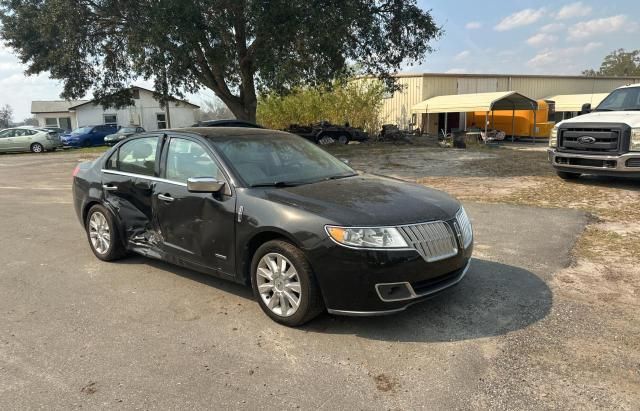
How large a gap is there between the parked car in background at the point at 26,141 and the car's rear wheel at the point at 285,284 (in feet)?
97.9

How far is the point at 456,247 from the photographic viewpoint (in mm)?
3828

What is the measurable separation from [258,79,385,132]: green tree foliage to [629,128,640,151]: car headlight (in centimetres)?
2188

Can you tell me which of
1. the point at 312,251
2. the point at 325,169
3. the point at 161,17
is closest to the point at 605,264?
the point at 325,169

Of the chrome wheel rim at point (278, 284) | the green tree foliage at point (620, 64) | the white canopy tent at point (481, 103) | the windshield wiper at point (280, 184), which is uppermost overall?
the green tree foliage at point (620, 64)

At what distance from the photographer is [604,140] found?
899 centimetres

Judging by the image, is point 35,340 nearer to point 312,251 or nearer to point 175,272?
point 175,272

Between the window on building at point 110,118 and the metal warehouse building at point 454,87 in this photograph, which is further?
the window on building at point 110,118

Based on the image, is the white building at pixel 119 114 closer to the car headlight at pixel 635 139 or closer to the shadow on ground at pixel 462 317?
the car headlight at pixel 635 139

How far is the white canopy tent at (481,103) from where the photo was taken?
25.5 m

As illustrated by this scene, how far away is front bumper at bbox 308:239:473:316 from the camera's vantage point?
3449 millimetres

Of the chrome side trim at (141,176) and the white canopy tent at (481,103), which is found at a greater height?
the white canopy tent at (481,103)

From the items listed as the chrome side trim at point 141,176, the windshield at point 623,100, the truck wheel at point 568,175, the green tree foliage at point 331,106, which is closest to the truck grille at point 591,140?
the truck wheel at point 568,175

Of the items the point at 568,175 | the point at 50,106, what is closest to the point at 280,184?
the point at 568,175

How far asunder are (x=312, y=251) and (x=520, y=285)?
223cm
